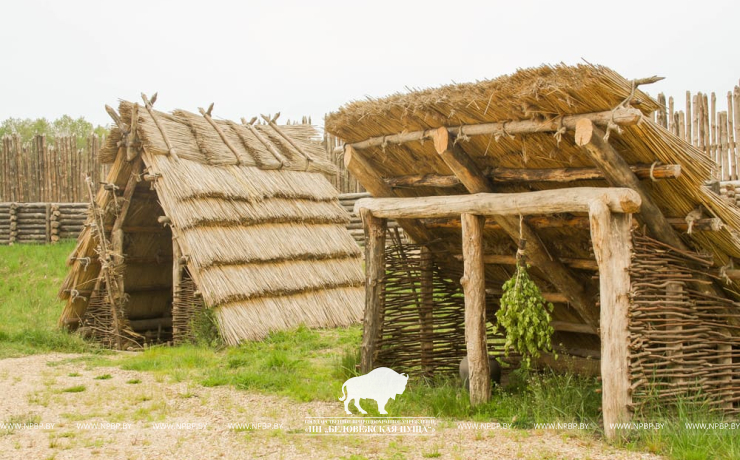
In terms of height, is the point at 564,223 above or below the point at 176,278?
above

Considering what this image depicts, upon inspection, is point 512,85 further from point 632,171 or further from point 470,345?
point 470,345

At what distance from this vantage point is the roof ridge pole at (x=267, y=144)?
40.0ft

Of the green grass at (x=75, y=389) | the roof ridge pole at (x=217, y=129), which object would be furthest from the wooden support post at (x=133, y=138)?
the green grass at (x=75, y=389)

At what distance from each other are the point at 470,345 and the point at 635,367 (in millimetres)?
1486

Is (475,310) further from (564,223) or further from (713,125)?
(713,125)

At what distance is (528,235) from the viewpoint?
248 inches

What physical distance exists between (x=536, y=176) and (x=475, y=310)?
128 cm

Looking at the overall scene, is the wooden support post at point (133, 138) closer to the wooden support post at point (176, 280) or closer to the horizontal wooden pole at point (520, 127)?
the wooden support post at point (176, 280)

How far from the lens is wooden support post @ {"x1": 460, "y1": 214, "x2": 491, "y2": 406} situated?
623 centimetres

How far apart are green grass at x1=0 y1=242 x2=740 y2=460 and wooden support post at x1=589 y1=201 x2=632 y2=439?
0.78 ft

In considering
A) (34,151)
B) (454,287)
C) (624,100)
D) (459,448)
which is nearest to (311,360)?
(454,287)

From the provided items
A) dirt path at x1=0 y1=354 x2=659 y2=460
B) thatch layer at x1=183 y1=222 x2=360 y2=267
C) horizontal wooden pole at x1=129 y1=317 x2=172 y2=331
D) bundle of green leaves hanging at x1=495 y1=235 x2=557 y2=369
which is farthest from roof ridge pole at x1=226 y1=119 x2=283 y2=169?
bundle of green leaves hanging at x1=495 y1=235 x2=557 y2=369

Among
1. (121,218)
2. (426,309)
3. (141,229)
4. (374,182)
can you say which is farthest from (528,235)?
(141,229)

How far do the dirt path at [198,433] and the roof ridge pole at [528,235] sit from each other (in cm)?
165
